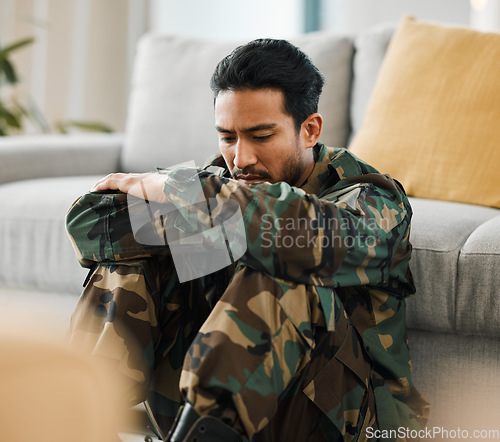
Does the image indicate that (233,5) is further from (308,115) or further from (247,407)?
(247,407)

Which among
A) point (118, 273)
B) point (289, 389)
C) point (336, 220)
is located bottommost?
A: point (289, 389)

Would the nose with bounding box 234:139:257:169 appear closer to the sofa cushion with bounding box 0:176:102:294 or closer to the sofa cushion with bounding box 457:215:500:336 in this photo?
the sofa cushion with bounding box 457:215:500:336

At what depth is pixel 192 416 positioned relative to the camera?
2.93 ft

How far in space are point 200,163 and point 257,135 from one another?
809mm

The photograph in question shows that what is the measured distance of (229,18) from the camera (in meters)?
3.18

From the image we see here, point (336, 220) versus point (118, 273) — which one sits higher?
point (336, 220)

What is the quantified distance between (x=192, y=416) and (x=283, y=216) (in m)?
0.30

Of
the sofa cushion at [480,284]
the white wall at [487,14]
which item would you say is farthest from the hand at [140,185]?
the white wall at [487,14]

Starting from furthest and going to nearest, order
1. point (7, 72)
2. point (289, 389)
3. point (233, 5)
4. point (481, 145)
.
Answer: point (233, 5)
point (7, 72)
point (481, 145)
point (289, 389)

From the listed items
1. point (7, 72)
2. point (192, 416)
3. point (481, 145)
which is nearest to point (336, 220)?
point (192, 416)

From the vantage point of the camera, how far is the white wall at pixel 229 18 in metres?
3.12

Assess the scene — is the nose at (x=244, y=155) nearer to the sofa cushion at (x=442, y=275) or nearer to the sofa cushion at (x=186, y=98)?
the sofa cushion at (x=442, y=275)

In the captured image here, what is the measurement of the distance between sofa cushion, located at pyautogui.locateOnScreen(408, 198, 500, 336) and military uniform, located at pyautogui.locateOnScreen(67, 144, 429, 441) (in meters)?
0.05

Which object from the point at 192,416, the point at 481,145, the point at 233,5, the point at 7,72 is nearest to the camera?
the point at 192,416
